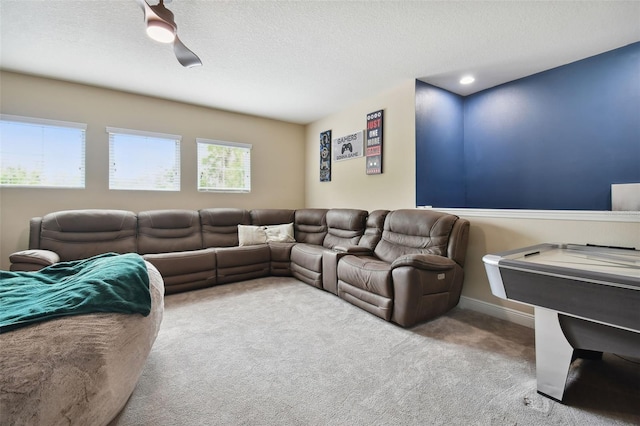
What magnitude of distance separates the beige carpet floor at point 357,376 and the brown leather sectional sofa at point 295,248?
13.4 inches

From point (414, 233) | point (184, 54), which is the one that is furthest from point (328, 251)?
point (184, 54)

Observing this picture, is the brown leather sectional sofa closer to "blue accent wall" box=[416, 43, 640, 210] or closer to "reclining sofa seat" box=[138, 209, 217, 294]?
"reclining sofa seat" box=[138, 209, 217, 294]

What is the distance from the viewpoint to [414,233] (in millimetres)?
2914

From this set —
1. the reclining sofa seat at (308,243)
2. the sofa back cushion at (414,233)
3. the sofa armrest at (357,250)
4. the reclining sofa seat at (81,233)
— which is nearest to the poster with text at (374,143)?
the sofa back cushion at (414,233)

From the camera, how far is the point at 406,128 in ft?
11.3

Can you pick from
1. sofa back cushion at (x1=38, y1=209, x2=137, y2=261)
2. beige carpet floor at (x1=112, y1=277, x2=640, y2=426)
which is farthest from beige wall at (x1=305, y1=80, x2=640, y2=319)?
sofa back cushion at (x1=38, y1=209, x2=137, y2=261)

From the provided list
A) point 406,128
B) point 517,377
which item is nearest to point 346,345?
point 517,377

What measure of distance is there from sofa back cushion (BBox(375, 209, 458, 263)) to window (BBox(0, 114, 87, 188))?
408 centimetres

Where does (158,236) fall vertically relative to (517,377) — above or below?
above

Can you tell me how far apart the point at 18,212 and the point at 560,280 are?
203 inches

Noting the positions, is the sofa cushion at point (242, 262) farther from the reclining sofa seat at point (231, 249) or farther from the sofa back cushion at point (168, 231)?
the sofa back cushion at point (168, 231)

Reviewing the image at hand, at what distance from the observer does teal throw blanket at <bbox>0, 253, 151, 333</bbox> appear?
3.69 ft

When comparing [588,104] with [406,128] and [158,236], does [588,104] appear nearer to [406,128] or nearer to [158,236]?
[406,128]

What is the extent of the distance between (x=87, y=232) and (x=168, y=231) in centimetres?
86
